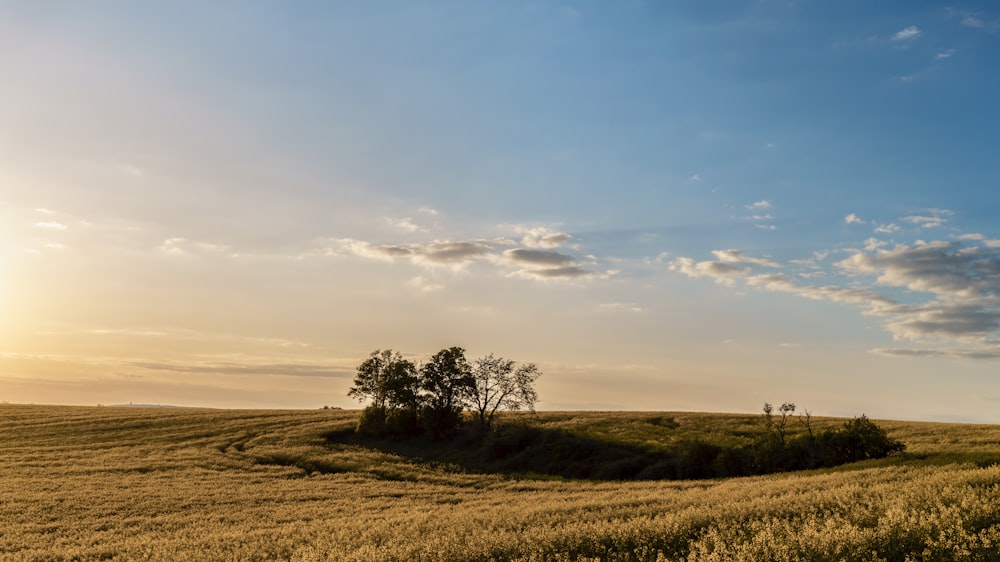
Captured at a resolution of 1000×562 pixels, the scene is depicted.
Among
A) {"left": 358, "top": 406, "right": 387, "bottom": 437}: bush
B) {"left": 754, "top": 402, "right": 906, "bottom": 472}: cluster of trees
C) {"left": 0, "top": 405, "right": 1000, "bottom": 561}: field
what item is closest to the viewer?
{"left": 0, "top": 405, "right": 1000, "bottom": 561}: field

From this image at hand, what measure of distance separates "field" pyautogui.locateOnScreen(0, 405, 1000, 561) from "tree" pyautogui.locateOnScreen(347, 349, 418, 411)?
4328 mm

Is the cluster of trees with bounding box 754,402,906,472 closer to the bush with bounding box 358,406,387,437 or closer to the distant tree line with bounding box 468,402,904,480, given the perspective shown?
the distant tree line with bounding box 468,402,904,480

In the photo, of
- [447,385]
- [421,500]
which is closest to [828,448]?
[421,500]

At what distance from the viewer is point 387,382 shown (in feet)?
225

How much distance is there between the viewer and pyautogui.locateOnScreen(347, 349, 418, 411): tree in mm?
67688

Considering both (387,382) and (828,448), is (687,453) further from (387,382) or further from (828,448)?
(387,382)

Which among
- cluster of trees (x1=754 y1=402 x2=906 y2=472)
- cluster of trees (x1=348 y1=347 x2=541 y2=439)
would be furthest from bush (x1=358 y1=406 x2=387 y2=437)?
cluster of trees (x1=754 y1=402 x2=906 y2=472)

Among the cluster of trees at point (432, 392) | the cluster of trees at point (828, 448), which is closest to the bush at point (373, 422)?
the cluster of trees at point (432, 392)

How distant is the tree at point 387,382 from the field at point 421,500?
4328 millimetres

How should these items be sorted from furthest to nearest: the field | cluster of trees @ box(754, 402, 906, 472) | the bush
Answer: the bush, cluster of trees @ box(754, 402, 906, 472), the field

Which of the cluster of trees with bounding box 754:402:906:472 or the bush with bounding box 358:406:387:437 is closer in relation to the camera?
the cluster of trees with bounding box 754:402:906:472

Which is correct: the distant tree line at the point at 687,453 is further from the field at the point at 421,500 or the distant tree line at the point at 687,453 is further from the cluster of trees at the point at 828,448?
the field at the point at 421,500

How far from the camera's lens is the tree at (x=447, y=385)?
218 ft

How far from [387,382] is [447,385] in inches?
236
